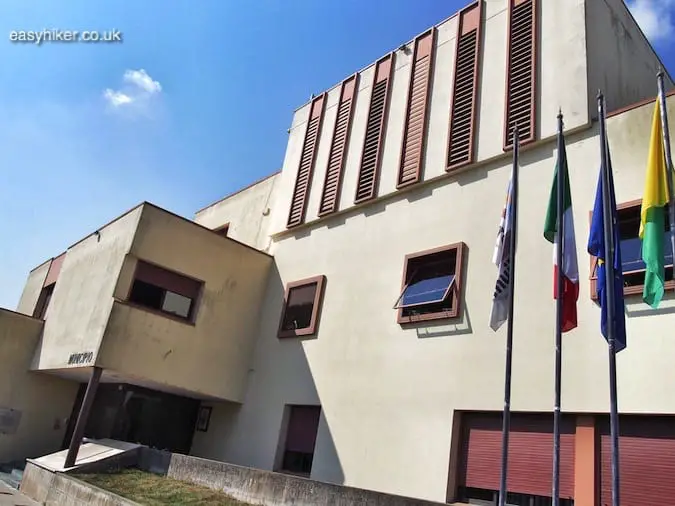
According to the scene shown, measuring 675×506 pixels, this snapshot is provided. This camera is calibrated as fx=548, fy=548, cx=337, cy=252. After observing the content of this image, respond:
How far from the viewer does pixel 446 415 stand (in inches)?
378

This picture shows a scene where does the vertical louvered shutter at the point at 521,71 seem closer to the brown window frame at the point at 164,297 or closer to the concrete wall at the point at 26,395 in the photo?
the brown window frame at the point at 164,297

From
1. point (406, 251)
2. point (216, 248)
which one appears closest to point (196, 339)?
point (216, 248)

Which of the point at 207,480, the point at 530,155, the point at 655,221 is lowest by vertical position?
the point at 207,480

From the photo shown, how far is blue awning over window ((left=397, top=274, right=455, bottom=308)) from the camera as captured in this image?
34.9ft

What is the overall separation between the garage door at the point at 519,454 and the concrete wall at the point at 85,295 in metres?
8.20

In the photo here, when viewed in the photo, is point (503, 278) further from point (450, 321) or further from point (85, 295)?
point (85, 295)

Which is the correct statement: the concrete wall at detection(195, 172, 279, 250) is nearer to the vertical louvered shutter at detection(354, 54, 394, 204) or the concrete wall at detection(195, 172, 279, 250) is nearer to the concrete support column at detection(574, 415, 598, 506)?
the vertical louvered shutter at detection(354, 54, 394, 204)

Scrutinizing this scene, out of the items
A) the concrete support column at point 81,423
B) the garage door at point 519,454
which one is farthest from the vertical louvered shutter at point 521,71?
the concrete support column at point 81,423

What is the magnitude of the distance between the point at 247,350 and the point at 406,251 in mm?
5414

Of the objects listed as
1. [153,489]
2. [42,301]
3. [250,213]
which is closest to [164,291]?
[153,489]

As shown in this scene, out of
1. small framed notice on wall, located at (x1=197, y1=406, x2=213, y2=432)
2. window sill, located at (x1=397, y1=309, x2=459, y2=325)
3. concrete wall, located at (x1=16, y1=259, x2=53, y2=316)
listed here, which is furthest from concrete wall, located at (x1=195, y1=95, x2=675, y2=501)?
concrete wall, located at (x1=16, y1=259, x2=53, y2=316)

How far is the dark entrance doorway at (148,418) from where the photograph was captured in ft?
48.6

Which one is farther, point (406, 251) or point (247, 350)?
point (247, 350)

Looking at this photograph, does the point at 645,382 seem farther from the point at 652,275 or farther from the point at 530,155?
the point at 530,155
